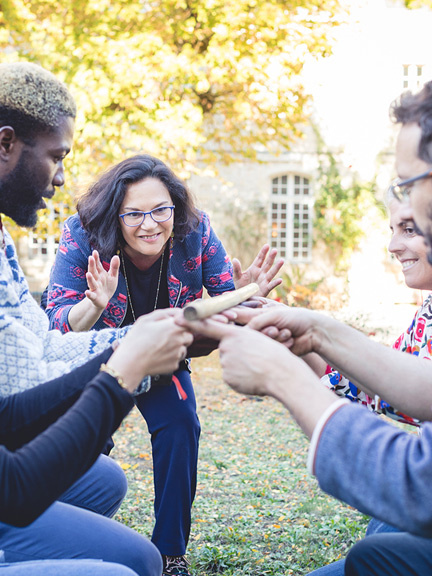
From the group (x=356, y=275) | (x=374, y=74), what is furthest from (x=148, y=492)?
(x=374, y=74)

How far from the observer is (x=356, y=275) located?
18.9m

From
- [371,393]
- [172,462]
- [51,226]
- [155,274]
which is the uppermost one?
[51,226]

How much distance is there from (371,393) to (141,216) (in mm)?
1869

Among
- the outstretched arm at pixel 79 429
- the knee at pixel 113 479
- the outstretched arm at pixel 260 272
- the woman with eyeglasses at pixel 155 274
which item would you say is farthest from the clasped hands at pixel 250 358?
the outstretched arm at pixel 260 272

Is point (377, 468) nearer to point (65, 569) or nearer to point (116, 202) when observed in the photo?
point (65, 569)

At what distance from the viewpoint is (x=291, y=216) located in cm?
Answer: 2000

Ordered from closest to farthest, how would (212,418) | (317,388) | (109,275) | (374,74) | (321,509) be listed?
(317,388) → (109,275) → (321,509) → (212,418) → (374,74)

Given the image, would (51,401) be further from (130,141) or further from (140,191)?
(130,141)

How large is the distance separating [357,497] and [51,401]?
1087 millimetres

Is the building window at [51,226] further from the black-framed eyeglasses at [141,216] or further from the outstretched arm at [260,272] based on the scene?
the outstretched arm at [260,272]

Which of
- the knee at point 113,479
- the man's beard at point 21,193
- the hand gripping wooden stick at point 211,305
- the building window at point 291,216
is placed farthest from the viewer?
the building window at point 291,216

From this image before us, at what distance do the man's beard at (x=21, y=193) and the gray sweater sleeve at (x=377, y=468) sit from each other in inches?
52.9

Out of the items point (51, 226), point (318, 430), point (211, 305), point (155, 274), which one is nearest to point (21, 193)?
point (211, 305)

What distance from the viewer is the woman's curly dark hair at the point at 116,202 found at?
374 cm
